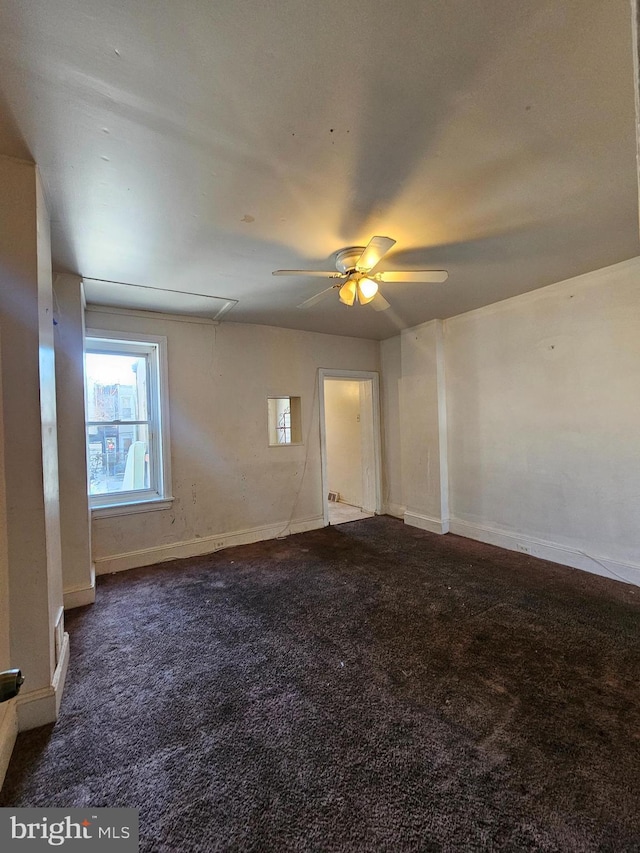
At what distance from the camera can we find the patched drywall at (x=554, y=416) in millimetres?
2789

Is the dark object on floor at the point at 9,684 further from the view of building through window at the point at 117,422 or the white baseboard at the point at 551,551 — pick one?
the white baseboard at the point at 551,551

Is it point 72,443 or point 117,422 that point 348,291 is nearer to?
point 72,443

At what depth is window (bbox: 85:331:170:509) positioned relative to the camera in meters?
3.28

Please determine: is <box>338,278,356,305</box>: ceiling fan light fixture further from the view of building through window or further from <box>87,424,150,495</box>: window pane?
<box>87,424,150,495</box>: window pane

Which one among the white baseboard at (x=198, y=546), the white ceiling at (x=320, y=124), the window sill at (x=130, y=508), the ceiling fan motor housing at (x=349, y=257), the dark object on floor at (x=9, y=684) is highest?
the white ceiling at (x=320, y=124)

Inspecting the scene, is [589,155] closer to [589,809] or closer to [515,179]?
[515,179]

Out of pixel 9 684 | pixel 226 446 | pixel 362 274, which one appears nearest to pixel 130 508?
pixel 226 446

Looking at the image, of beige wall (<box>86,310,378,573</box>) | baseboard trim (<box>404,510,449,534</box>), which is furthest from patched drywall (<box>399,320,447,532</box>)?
beige wall (<box>86,310,378,573</box>)

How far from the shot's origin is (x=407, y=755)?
4.44ft

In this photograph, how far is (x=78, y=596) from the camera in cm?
262

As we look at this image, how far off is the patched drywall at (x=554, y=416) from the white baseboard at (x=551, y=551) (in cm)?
2

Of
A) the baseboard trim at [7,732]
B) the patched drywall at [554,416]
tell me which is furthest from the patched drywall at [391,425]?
the baseboard trim at [7,732]

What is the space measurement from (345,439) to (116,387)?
10.9ft

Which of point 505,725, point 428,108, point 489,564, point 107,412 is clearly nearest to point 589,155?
point 428,108
